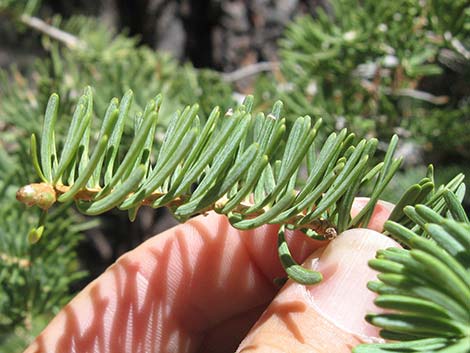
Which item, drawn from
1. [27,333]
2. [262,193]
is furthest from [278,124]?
[27,333]

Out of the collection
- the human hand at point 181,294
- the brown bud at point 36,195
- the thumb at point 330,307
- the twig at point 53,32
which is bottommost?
the human hand at point 181,294

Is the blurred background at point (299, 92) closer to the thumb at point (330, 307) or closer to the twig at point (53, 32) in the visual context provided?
the twig at point (53, 32)

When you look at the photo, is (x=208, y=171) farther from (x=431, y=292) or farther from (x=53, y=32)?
(x=53, y=32)

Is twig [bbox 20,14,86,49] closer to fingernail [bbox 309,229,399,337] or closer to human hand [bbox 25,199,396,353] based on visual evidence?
human hand [bbox 25,199,396,353]

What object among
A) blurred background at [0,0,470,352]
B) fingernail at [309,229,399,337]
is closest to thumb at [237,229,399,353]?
fingernail at [309,229,399,337]

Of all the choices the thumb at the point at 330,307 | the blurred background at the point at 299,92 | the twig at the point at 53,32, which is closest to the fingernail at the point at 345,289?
the thumb at the point at 330,307

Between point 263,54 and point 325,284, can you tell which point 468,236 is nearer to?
point 325,284

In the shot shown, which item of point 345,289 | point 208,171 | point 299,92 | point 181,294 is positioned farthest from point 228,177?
point 299,92

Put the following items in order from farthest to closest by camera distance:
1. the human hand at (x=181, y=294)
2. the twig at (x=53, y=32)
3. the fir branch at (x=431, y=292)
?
the twig at (x=53, y=32) < the human hand at (x=181, y=294) < the fir branch at (x=431, y=292)
